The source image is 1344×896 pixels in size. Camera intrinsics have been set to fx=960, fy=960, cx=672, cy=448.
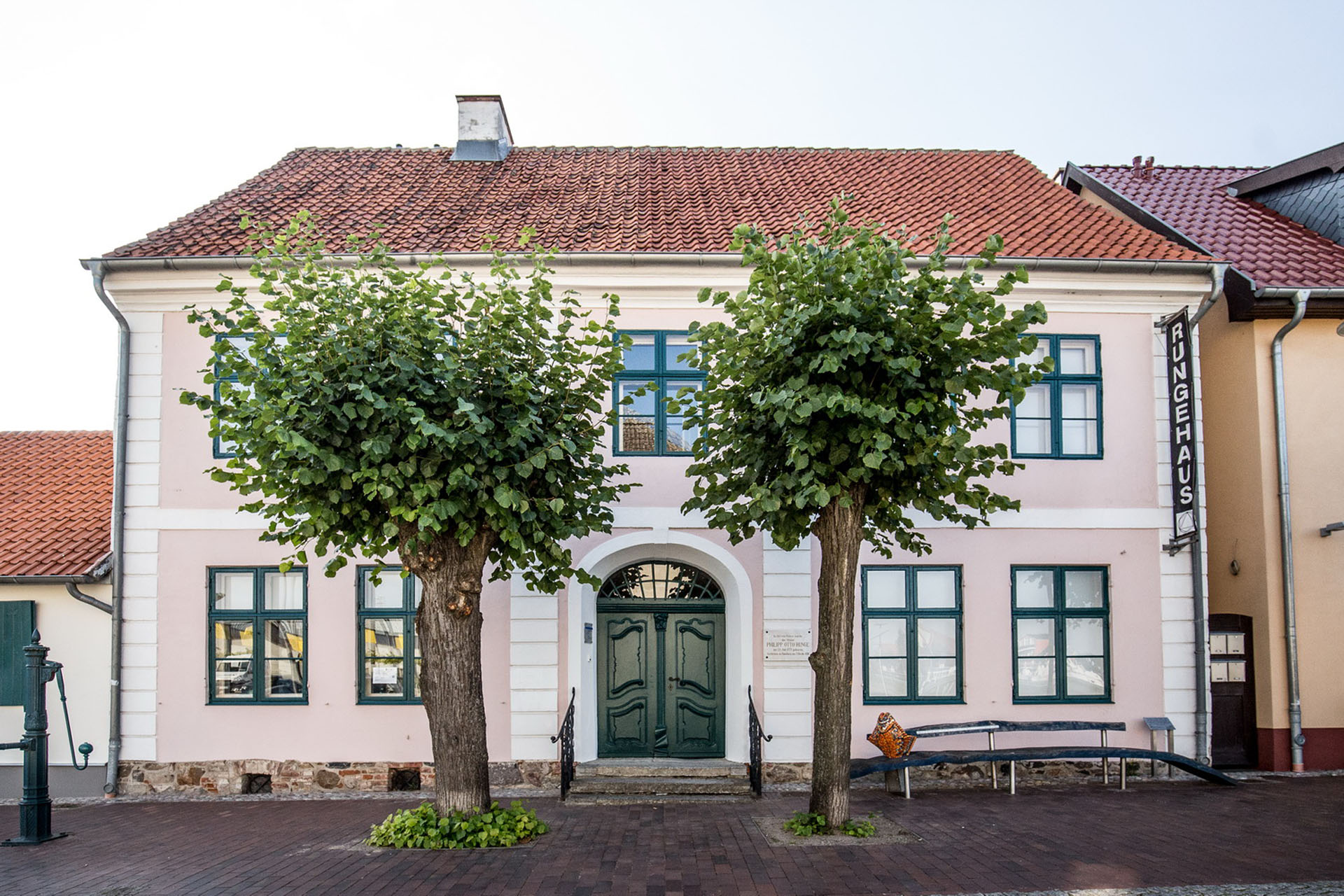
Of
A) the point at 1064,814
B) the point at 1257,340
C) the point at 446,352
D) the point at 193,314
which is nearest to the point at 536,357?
the point at 446,352

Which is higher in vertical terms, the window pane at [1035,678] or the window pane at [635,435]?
the window pane at [635,435]

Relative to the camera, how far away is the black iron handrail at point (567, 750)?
10.1 m

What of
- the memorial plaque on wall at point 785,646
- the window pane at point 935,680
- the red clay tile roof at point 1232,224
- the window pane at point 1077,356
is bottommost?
the window pane at point 935,680

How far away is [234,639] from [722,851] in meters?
6.39

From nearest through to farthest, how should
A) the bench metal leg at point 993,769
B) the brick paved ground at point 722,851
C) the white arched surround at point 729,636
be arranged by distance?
the brick paved ground at point 722,851 → the bench metal leg at point 993,769 → the white arched surround at point 729,636

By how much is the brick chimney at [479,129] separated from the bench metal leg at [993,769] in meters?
10.9

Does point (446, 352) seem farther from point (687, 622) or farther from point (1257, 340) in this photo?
point (1257, 340)

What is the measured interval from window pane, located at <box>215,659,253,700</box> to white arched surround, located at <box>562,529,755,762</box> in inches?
144

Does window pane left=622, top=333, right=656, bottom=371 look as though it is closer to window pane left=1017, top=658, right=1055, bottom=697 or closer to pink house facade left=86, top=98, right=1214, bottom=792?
pink house facade left=86, top=98, right=1214, bottom=792

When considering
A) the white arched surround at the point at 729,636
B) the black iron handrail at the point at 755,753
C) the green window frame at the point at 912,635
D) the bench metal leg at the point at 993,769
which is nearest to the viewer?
the black iron handrail at the point at 755,753

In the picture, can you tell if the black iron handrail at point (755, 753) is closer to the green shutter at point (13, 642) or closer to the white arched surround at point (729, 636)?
the white arched surround at point (729, 636)

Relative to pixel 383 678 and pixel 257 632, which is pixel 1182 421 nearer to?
pixel 383 678

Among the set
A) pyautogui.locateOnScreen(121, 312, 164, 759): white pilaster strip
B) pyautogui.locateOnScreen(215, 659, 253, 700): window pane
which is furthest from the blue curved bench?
pyautogui.locateOnScreen(121, 312, 164, 759): white pilaster strip

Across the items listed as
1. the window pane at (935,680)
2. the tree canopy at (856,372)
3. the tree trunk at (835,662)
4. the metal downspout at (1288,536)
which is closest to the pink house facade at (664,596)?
the window pane at (935,680)
